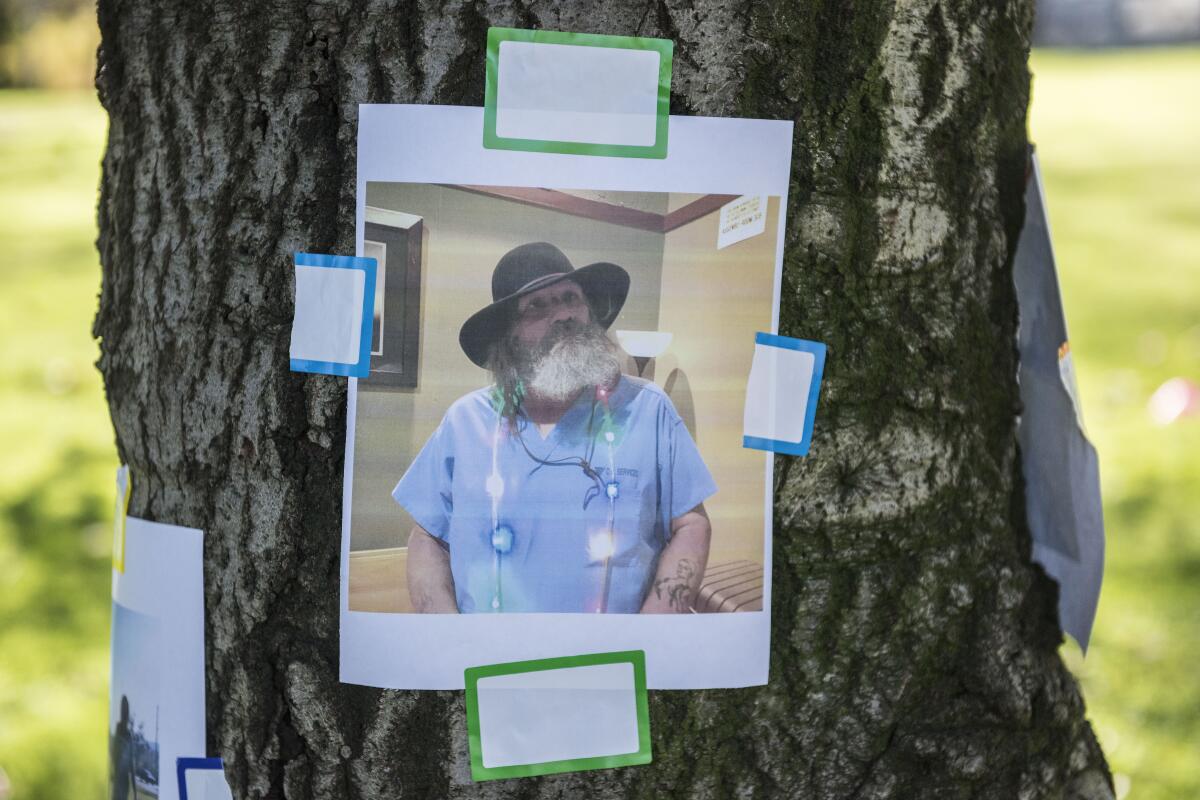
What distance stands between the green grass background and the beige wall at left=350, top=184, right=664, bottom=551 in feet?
6.02

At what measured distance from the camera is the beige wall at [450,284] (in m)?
1.04

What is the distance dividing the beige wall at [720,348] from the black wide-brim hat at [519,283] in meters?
0.07

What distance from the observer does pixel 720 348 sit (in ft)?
3.54

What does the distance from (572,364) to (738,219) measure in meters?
0.22

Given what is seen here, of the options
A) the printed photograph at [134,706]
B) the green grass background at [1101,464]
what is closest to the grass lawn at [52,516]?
the green grass background at [1101,464]

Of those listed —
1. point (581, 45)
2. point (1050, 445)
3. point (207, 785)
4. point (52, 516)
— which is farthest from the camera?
point (52, 516)

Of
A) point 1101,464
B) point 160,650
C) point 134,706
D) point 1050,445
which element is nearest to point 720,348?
point 1050,445

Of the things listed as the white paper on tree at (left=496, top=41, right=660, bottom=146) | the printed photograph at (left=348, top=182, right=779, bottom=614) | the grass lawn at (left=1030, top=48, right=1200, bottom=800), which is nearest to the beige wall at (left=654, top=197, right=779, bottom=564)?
the printed photograph at (left=348, top=182, right=779, bottom=614)

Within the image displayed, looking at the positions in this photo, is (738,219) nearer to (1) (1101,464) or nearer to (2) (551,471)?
(2) (551,471)

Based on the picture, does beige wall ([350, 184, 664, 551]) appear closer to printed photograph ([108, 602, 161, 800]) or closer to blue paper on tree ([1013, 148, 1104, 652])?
printed photograph ([108, 602, 161, 800])

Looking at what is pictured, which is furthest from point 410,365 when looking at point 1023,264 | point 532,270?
point 1023,264

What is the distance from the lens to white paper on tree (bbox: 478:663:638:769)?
1094 mm

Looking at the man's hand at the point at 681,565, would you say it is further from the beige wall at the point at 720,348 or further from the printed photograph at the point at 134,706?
the printed photograph at the point at 134,706

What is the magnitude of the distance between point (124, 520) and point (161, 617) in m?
0.15
